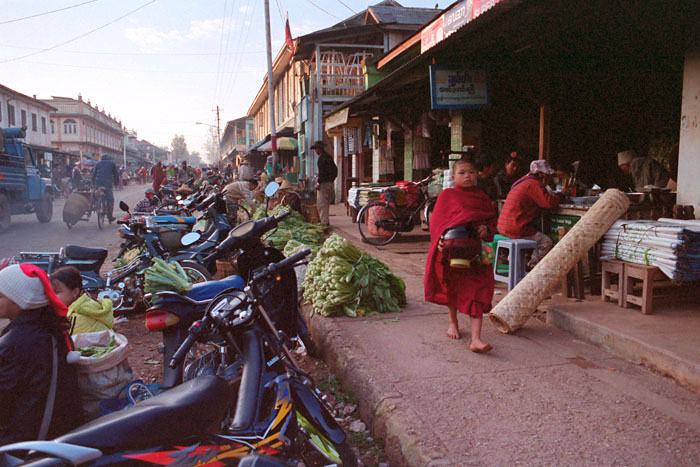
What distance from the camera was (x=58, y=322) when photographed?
251 cm

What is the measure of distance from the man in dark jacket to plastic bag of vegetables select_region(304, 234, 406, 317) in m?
10.9

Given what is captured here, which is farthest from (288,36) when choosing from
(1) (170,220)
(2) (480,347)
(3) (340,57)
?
(2) (480,347)

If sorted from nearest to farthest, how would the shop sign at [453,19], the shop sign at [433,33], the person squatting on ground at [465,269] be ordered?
the person squatting on ground at [465,269] < the shop sign at [453,19] < the shop sign at [433,33]

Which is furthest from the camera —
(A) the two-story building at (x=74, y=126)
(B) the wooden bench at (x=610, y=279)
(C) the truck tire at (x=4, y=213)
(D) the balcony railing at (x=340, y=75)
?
(A) the two-story building at (x=74, y=126)

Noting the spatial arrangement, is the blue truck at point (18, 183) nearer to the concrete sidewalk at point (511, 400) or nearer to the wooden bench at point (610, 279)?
the concrete sidewalk at point (511, 400)

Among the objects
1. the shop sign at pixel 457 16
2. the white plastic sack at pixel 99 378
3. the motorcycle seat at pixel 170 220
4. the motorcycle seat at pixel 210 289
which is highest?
the shop sign at pixel 457 16

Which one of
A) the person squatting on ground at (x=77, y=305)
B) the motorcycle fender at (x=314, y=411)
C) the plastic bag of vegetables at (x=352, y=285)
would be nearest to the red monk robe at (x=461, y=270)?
the plastic bag of vegetables at (x=352, y=285)

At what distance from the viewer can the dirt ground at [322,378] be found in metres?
3.08

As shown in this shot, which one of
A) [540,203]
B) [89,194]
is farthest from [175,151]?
[540,203]

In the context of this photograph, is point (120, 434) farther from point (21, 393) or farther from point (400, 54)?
point (400, 54)

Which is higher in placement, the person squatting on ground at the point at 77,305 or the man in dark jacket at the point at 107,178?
the man in dark jacket at the point at 107,178

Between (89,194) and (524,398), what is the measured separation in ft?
44.7

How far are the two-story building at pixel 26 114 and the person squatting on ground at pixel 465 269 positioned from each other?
3933cm

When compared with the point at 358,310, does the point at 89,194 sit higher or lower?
higher
